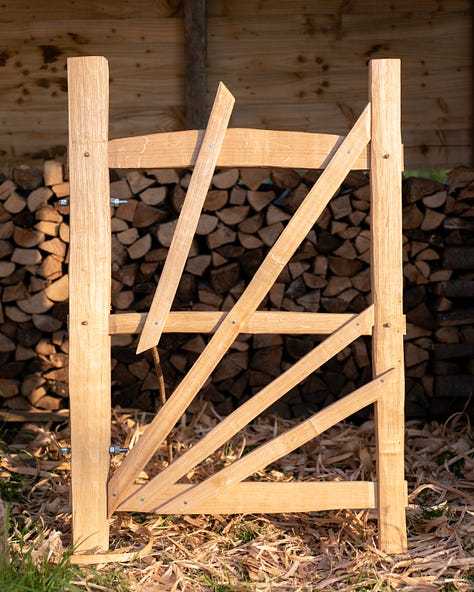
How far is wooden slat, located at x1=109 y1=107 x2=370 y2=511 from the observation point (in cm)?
317

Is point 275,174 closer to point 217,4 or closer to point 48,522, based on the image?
point 217,4

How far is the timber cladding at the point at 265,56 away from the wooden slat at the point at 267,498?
2.56 metres

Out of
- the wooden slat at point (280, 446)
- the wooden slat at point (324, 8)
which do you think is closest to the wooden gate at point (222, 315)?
the wooden slat at point (280, 446)

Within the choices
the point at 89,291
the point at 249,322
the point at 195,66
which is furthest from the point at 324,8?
the point at 89,291

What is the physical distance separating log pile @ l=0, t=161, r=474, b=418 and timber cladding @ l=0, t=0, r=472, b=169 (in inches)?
22.0

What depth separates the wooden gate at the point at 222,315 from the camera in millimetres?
3172

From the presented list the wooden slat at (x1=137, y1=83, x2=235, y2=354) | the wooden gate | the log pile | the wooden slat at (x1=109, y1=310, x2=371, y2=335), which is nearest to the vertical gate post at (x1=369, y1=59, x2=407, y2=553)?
the wooden gate

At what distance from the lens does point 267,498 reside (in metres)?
3.21

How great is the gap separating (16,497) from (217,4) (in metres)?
3.11

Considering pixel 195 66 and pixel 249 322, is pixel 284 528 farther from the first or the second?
pixel 195 66

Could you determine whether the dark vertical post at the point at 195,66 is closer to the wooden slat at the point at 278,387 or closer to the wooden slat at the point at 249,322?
the wooden slat at the point at 249,322

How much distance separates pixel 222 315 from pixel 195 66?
230 cm

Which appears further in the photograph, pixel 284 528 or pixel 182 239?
pixel 284 528

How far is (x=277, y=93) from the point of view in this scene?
5082mm
